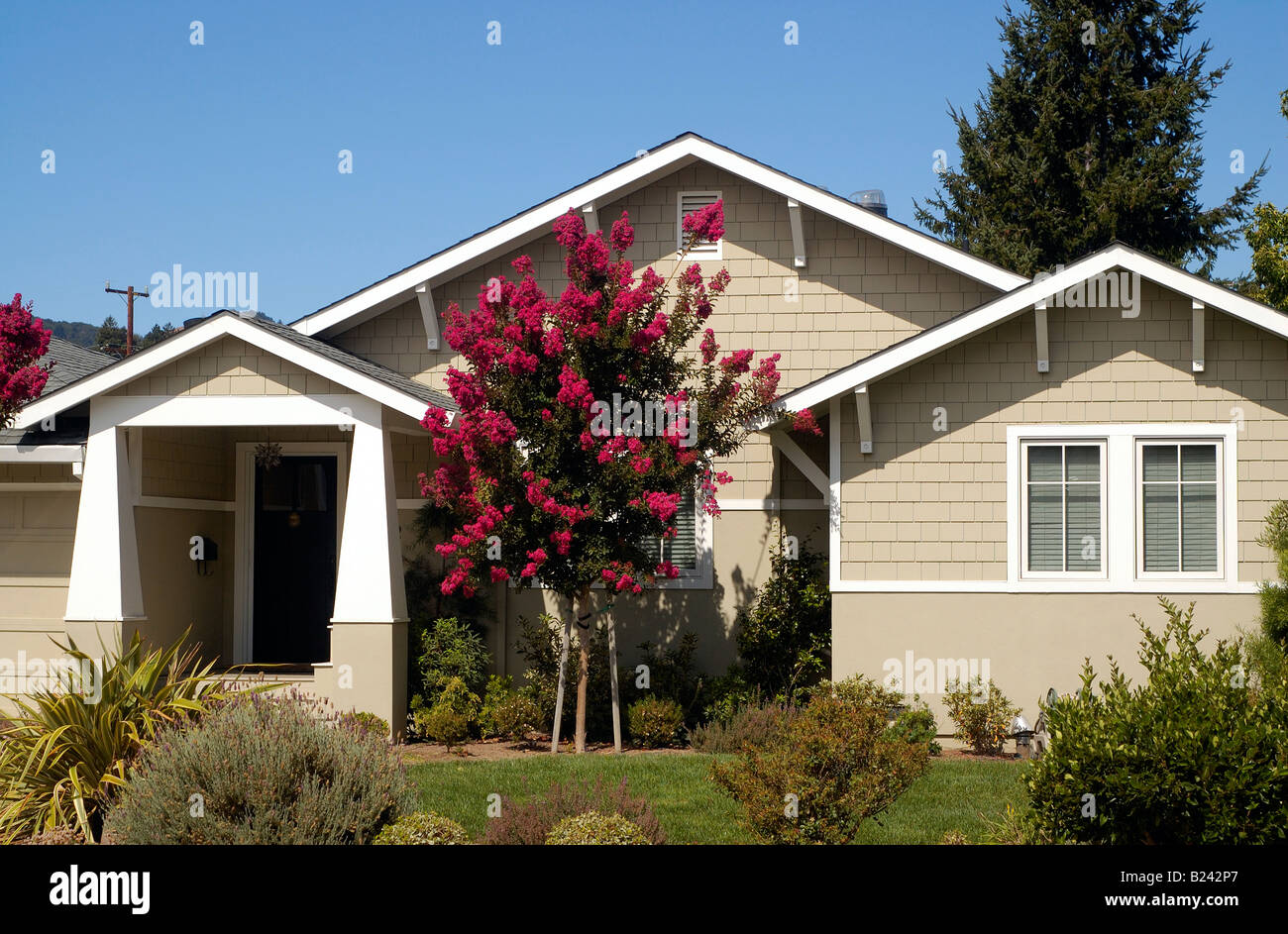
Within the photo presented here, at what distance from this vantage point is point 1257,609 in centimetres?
1291

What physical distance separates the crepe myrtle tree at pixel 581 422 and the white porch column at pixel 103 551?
3.56 meters

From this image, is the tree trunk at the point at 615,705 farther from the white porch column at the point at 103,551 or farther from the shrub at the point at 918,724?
the white porch column at the point at 103,551

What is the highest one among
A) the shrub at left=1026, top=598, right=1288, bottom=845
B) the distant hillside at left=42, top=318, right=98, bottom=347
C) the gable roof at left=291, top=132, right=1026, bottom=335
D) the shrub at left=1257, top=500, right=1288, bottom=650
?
the distant hillside at left=42, top=318, right=98, bottom=347

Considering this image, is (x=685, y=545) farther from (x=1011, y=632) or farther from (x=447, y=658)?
(x=1011, y=632)

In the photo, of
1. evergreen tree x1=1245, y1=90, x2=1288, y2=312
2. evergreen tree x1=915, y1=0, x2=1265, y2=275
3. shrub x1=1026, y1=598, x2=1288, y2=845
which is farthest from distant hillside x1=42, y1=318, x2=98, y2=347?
shrub x1=1026, y1=598, x2=1288, y2=845

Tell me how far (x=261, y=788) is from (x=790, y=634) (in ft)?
25.1

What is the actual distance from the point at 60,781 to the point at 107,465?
549 cm

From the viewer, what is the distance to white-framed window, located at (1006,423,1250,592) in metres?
13.0

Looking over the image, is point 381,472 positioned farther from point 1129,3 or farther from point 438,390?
point 1129,3

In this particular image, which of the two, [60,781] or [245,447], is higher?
[245,447]

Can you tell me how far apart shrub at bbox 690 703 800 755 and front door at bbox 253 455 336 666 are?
513 centimetres

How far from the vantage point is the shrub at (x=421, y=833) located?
762cm

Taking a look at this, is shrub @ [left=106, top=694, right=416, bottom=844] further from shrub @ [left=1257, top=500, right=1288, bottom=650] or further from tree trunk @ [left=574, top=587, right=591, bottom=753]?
shrub @ [left=1257, top=500, right=1288, bottom=650]
